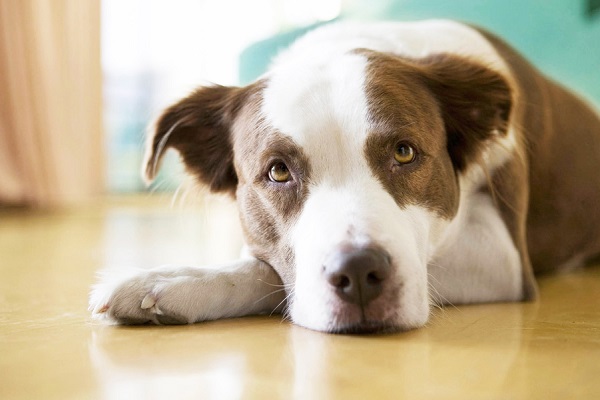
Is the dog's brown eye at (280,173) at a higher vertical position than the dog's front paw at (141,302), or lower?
higher

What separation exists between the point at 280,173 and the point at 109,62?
21.7 ft

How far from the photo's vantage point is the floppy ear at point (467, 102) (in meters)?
2.63

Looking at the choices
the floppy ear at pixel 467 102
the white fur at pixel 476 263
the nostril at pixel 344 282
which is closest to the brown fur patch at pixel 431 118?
the floppy ear at pixel 467 102

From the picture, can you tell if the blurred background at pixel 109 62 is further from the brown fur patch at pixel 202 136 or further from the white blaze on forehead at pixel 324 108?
the white blaze on forehead at pixel 324 108

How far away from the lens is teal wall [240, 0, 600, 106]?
493 centimetres

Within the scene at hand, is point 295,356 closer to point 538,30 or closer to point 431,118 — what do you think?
point 431,118

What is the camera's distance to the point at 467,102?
2.66 meters

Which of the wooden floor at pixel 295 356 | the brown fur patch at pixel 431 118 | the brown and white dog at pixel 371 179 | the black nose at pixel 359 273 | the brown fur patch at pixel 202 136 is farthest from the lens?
the brown fur patch at pixel 202 136

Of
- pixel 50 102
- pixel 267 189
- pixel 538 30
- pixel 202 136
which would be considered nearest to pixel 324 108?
pixel 267 189

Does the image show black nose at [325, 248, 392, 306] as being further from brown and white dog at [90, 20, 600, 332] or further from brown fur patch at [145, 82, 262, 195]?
brown fur patch at [145, 82, 262, 195]

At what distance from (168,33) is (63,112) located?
1560 millimetres

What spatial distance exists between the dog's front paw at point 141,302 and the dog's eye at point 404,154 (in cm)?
70

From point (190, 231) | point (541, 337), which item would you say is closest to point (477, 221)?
point (541, 337)

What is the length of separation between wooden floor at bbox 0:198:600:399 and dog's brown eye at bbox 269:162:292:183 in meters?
0.40
